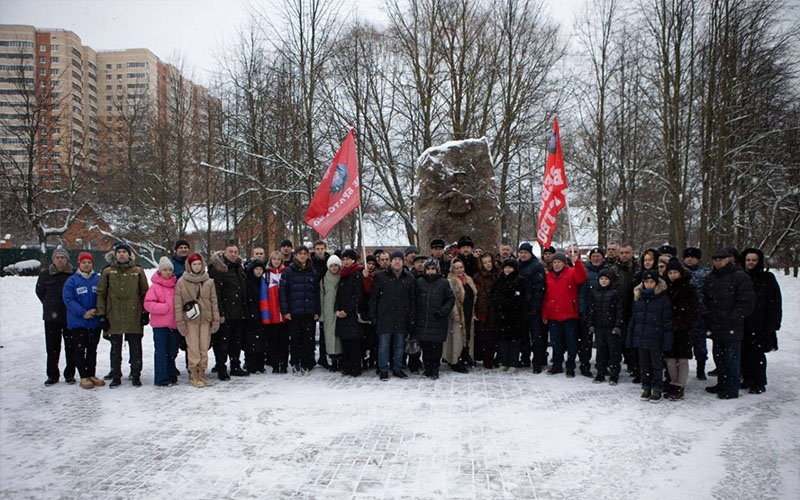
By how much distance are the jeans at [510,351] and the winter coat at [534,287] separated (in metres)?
0.53

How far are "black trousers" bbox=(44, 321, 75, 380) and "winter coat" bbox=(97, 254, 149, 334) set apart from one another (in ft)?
2.28

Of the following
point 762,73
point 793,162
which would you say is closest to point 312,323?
point 762,73

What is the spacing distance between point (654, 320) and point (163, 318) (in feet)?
20.7

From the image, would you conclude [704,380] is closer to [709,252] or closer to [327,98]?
[709,252]

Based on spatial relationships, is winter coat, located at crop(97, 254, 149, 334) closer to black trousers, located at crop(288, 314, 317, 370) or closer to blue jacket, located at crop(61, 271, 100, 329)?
blue jacket, located at crop(61, 271, 100, 329)

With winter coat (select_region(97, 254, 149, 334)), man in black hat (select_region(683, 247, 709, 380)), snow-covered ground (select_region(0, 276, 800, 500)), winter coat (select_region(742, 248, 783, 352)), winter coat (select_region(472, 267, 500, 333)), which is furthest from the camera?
winter coat (select_region(472, 267, 500, 333))

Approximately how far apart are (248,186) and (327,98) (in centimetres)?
453

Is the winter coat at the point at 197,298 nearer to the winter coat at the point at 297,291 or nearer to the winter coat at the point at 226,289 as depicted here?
the winter coat at the point at 226,289

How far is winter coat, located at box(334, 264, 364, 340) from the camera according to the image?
7.25 meters

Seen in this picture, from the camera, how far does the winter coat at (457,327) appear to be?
759cm

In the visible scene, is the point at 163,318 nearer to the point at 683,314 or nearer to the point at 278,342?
the point at 278,342

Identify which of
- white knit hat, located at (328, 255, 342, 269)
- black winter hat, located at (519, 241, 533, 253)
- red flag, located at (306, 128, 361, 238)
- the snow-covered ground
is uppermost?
red flag, located at (306, 128, 361, 238)

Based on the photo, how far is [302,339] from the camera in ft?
25.0

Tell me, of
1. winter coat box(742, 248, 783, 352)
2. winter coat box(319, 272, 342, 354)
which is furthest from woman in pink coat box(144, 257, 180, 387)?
winter coat box(742, 248, 783, 352)
